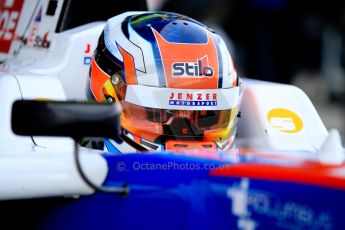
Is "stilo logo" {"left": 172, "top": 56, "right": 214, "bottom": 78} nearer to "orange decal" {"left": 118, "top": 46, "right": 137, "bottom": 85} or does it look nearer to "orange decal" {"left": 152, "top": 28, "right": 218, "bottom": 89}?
"orange decal" {"left": 152, "top": 28, "right": 218, "bottom": 89}

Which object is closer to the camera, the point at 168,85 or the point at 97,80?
the point at 168,85

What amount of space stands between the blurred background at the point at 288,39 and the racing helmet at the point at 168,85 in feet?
10.3

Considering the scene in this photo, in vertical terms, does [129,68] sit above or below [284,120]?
above

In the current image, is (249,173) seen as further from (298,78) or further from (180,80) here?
(298,78)

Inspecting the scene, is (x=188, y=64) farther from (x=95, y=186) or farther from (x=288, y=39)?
(x=288, y=39)

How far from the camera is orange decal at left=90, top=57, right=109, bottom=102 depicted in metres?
3.50

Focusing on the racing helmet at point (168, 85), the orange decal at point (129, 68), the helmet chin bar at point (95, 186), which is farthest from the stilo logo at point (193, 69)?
the helmet chin bar at point (95, 186)

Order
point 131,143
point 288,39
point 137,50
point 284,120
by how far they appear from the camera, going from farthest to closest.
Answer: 1. point 288,39
2. point 284,120
3. point 137,50
4. point 131,143

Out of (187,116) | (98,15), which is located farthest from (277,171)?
(98,15)

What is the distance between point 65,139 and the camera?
11.2 ft

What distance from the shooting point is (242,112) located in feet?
12.7


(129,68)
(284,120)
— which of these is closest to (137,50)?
(129,68)

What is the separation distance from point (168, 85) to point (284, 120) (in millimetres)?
693

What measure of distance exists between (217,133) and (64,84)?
0.98 meters
